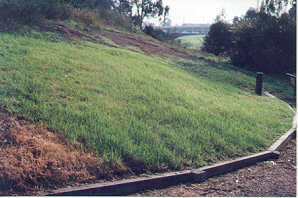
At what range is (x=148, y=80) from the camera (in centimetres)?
878

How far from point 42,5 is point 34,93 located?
10137mm

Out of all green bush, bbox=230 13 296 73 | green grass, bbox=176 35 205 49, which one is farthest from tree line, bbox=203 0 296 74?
green grass, bbox=176 35 205 49

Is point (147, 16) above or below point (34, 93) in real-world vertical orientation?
above

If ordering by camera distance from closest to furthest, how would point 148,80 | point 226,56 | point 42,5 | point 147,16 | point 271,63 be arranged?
1. point 148,80
2. point 42,5
3. point 271,63
4. point 226,56
5. point 147,16

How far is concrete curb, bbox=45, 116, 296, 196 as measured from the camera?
165 inches

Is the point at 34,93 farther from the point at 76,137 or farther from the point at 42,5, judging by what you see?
the point at 42,5

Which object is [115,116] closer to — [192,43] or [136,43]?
[136,43]

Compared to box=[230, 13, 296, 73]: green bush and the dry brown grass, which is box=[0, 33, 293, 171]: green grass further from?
box=[230, 13, 296, 73]: green bush

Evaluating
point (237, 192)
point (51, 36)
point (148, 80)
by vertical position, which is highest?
point (51, 36)

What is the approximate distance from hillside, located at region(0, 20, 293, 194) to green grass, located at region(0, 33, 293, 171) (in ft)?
0.06

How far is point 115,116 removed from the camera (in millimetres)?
5992

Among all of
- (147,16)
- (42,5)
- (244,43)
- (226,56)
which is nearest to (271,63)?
(244,43)

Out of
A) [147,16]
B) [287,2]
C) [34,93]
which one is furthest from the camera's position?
[147,16]

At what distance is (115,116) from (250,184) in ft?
8.38
